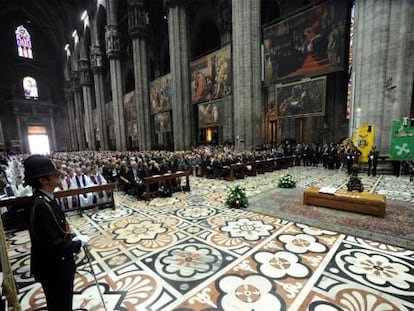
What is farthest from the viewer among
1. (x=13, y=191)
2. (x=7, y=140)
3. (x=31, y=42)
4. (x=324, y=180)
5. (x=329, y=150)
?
(x=31, y=42)

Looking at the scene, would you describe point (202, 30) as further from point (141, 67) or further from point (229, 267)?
point (229, 267)

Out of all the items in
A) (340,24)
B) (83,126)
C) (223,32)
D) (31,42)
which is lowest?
(83,126)

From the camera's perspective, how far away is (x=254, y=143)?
14.7 m

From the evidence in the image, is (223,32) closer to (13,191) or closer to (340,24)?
(340,24)

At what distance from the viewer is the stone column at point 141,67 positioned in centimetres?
2198

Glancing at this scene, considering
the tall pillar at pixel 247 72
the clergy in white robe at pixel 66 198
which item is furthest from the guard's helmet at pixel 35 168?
the tall pillar at pixel 247 72

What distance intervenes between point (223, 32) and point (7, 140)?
38.7 m

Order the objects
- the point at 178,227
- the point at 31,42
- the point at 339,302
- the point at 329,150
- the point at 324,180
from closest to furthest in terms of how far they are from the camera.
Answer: the point at 339,302
the point at 178,227
the point at 324,180
the point at 329,150
the point at 31,42

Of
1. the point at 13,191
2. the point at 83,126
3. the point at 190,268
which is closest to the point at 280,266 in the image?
the point at 190,268

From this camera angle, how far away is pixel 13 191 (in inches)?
208

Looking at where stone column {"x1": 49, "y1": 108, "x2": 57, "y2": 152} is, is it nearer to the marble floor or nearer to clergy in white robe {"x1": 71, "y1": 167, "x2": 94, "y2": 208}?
clergy in white robe {"x1": 71, "y1": 167, "x2": 94, "y2": 208}

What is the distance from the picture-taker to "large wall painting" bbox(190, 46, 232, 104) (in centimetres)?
1586

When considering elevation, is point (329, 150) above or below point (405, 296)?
above

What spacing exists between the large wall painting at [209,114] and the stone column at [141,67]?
837cm
